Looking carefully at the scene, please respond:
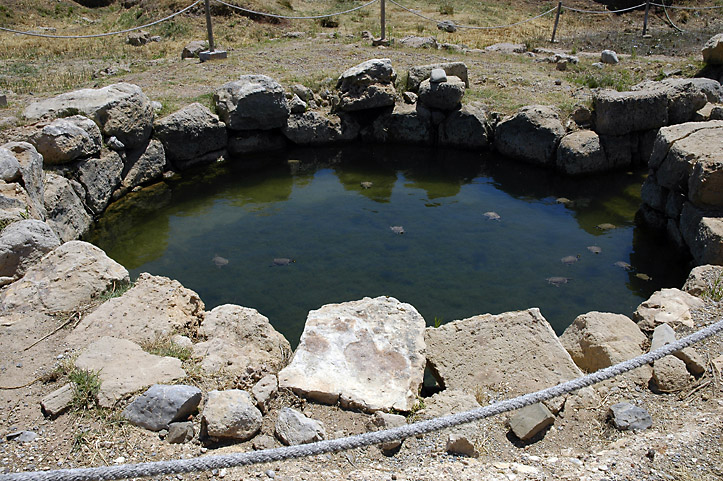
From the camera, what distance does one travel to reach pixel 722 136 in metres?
8.70

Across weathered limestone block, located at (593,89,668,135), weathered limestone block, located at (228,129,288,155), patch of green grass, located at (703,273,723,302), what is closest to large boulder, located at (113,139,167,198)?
weathered limestone block, located at (228,129,288,155)

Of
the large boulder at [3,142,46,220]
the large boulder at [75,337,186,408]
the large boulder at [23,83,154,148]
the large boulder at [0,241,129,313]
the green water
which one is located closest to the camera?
the large boulder at [75,337,186,408]

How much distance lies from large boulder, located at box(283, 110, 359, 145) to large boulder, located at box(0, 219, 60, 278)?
724cm

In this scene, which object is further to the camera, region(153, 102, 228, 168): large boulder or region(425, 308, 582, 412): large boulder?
region(153, 102, 228, 168): large boulder

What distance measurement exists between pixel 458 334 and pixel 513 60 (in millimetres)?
13193

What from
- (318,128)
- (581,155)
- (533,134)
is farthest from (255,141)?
(581,155)

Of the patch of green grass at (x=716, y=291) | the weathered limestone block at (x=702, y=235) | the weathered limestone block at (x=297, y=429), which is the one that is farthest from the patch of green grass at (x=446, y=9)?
the weathered limestone block at (x=297, y=429)

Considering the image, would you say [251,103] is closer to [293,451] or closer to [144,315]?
[144,315]

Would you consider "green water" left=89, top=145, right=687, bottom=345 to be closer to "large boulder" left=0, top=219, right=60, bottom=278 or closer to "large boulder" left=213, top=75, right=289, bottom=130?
"large boulder" left=213, top=75, right=289, bottom=130

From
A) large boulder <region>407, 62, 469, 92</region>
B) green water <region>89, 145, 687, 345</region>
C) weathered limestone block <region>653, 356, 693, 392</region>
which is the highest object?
large boulder <region>407, 62, 469, 92</region>

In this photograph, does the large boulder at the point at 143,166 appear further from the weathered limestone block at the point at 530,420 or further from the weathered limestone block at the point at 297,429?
the weathered limestone block at the point at 530,420

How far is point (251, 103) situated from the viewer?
12391mm

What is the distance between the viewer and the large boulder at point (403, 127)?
13.4 metres

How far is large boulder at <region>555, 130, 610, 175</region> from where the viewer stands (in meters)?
11.6
